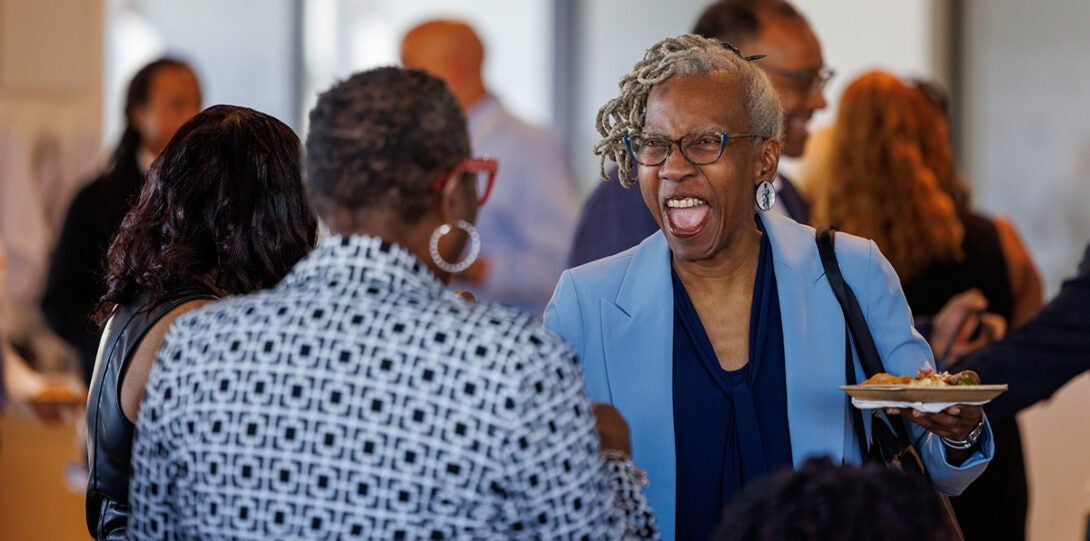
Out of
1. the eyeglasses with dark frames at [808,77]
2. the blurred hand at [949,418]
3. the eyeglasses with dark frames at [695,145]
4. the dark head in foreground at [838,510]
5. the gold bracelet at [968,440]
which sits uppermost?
the eyeglasses with dark frames at [808,77]

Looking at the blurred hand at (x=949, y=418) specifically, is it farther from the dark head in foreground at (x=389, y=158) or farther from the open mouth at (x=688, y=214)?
the dark head in foreground at (x=389, y=158)

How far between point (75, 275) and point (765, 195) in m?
2.86

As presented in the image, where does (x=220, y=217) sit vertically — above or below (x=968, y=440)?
above

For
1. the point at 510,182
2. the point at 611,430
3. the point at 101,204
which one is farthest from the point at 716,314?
the point at 101,204

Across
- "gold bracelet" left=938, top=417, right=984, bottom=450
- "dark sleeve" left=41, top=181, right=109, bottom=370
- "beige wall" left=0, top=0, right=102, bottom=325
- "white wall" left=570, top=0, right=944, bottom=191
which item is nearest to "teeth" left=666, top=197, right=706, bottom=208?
"gold bracelet" left=938, top=417, right=984, bottom=450

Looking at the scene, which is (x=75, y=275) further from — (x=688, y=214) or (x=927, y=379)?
(x=927, y=379)

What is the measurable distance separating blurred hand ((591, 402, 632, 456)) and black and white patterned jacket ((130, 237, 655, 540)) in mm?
196

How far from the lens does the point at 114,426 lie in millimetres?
2297

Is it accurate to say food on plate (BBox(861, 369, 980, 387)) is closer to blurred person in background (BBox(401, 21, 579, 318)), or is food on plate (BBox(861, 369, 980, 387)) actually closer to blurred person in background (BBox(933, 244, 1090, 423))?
blurred person in background (BBox(933, 244, 1090, 423))

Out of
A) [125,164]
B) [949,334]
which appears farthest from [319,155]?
[125,164]

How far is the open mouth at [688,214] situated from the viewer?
257 centimetres

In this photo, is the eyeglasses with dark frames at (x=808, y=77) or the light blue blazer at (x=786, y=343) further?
the eyeglasses with dark frames at (x=808, y=77)

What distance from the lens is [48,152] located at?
648 centimetres

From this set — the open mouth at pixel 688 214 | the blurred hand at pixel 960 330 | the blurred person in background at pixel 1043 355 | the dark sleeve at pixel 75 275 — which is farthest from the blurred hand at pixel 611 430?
the dark sleeve at pixel 75 275
